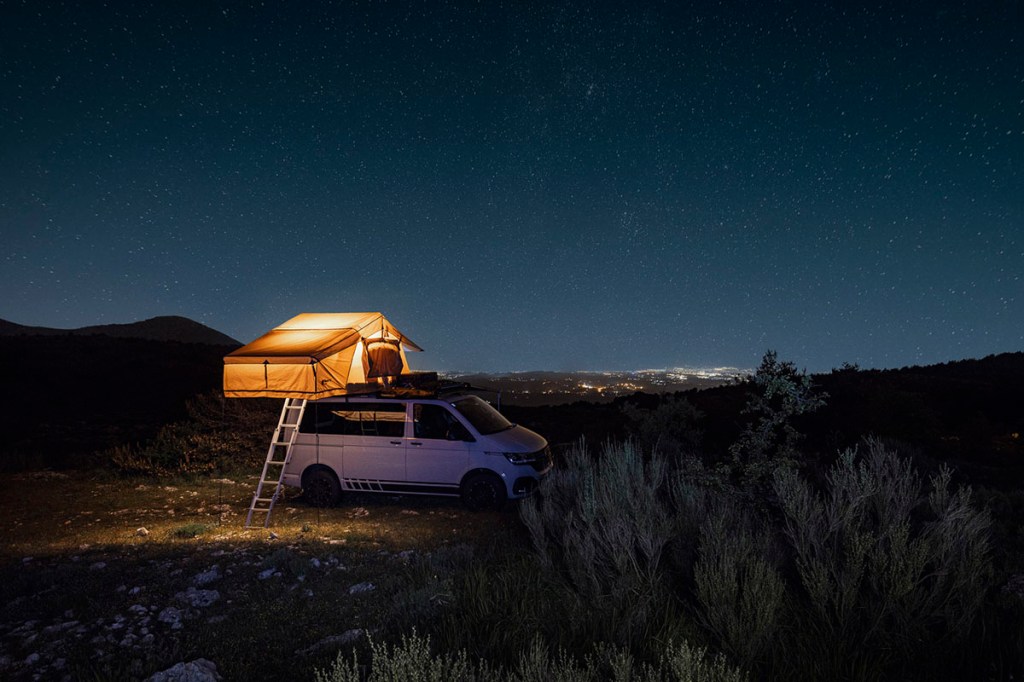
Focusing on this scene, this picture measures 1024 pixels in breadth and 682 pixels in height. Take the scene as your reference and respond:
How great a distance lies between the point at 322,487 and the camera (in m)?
9.78

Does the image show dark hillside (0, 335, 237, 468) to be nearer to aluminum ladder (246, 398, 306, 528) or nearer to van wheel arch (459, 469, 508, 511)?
aluminum ladder (246, 398, 306, 528)

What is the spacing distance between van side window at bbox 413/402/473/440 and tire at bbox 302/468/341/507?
66.5 inches

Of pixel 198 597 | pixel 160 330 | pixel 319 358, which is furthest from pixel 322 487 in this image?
pixel 160 330

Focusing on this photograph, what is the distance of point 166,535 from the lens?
319 inches

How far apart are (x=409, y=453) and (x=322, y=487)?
1.67 m

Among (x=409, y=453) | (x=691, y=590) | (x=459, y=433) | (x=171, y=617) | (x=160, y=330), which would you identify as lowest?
(x=171, y=617)

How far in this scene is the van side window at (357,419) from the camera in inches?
379

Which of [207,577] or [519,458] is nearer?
[207,577]

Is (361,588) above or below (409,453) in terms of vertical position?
below

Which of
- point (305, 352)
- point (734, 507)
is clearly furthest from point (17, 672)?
point (734, 507)

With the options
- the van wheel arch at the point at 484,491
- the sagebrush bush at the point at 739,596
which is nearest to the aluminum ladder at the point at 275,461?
the van wheel arch at the point at 484,491

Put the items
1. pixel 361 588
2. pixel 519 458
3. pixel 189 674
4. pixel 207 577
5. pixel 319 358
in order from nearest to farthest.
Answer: pixel 189 674 → pixel 361 588 → pixel 207 577 → pixel 319 358 → pixel 519 458

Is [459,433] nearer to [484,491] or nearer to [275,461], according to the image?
[484,491]

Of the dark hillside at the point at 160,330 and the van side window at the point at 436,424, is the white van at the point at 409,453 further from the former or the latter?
the dark hillside at the point at 160,330
